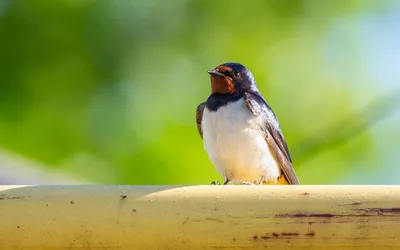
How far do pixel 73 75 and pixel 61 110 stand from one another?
22 centimetres

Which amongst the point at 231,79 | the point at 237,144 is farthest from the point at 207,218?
the point at 231,79

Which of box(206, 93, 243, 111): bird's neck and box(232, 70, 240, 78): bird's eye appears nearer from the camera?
box(206, 93, 243, 111): bird's neck

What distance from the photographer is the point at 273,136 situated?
2803mm

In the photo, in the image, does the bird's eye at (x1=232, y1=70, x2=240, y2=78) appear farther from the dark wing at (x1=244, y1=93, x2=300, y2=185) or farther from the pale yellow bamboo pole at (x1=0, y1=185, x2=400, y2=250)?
the pale yellow bamboo pole at (x1=0, y1=185, x2=400, y2=250)

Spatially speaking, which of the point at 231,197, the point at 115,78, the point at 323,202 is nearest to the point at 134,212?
the point at 231,197

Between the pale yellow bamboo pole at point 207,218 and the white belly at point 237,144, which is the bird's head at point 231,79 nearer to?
the white belly at point 237,144

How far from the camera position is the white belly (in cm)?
271

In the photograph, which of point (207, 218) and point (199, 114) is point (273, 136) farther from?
point (207, 218)

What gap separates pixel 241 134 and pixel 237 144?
29mm

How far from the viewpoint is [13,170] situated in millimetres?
2607

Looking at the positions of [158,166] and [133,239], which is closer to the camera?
[133,239]

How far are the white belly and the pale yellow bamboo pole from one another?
1.14 m

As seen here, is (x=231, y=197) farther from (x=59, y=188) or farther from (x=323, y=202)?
(x=59, y=188)

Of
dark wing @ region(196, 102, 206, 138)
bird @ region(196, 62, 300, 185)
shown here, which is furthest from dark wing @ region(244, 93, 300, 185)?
dark wing @ region(196, 102, 206, 138)
